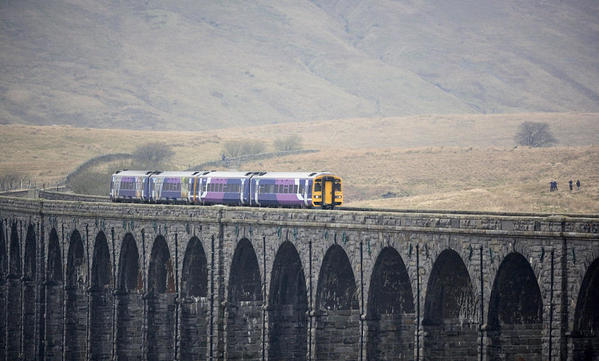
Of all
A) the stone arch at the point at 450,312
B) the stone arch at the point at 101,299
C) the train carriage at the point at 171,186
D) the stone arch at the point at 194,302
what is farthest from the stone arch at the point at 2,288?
the stone arch at the point at 450,312

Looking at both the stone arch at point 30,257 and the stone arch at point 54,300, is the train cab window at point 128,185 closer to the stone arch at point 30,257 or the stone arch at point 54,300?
the stone arch at point 54,300

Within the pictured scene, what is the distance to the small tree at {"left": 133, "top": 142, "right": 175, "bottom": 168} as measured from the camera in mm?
141575

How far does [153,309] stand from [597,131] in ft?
487

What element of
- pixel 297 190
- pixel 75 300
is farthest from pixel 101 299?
pixel 297 190

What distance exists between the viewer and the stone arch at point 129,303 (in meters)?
59.8

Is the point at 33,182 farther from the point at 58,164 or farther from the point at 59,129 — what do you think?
the point at 59,129

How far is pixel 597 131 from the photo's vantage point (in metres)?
195

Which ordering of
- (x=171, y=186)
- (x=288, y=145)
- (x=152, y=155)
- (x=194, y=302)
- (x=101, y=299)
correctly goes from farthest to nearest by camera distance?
(x=288, y=145) < (x=152, y=155) < (x=171, y=186) < (x=101, y=299) < (x=194, y=302)

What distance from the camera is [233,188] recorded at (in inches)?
2421

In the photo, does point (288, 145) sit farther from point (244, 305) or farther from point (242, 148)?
point (244, 305)

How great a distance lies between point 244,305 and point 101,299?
14.3 metres

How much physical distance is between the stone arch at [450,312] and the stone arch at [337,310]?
19.6 ft

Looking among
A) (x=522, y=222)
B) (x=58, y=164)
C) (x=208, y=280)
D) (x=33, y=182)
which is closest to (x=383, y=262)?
(x=522, y=222)

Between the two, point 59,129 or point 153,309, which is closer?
point 153,309
